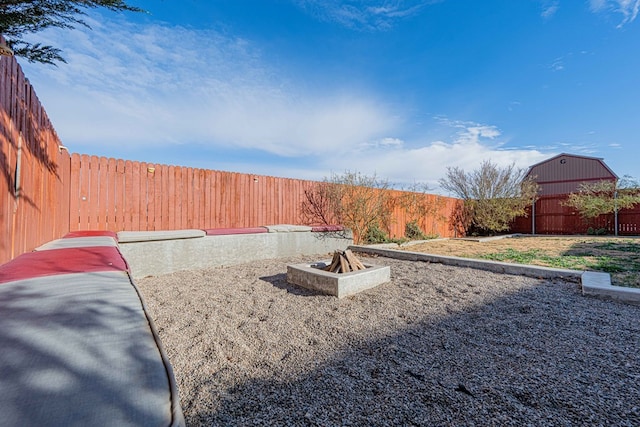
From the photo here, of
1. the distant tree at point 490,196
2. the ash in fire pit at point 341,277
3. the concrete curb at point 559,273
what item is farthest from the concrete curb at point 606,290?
the distant tree at point 490,196

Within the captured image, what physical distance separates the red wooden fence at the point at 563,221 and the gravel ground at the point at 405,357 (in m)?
11.1

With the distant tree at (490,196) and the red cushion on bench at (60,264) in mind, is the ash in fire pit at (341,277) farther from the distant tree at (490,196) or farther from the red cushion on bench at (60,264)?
the distant tree at (490,196)

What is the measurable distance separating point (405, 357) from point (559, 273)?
3537mm

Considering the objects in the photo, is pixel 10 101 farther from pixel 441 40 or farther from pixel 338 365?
pixel 441 40

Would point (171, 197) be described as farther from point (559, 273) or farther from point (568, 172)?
point (568, 172)

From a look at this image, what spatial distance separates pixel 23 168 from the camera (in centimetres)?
254

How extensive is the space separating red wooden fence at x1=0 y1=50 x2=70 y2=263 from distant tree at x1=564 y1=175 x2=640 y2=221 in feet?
49.4

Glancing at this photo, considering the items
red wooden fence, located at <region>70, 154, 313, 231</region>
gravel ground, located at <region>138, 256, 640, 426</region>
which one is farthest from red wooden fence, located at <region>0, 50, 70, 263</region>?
gravel ground, located at <region>138, 256, 640, 426</region>

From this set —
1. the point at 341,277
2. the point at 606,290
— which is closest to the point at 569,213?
the point at 606,290

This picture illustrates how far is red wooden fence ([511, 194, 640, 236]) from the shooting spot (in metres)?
10.4

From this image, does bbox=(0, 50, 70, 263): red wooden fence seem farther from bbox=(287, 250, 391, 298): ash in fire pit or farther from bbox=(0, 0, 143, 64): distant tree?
bbox=(287, 250, 391, 298): ash in fire pit

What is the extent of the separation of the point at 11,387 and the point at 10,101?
291cm

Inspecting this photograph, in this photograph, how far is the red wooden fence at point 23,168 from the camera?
84.0 inches

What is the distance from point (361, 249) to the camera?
6.76m
